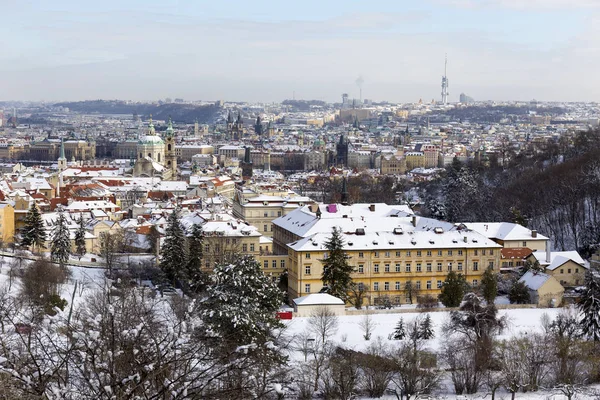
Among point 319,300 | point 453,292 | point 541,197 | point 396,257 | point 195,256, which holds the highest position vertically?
point 541,197

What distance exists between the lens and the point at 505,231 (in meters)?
37.0

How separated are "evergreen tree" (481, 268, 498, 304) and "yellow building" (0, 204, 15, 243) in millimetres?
21248

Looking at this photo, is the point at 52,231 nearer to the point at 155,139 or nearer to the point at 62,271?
the point at 62,271

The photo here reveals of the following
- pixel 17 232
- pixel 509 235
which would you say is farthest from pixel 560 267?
pixel 17 232

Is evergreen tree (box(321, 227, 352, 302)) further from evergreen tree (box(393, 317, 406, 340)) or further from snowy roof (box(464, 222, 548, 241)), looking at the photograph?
snowy roof (box(464, 222, 548, 241))

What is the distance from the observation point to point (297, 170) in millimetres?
118812

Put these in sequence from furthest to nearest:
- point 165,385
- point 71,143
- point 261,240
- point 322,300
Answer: point 71,143 → point 261,240 → point 322,300 → point 165,385

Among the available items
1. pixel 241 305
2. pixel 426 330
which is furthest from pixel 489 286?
pixel 241 305

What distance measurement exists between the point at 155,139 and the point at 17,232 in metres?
43.5

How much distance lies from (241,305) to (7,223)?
25.7 meters

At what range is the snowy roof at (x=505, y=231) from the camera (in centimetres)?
3647

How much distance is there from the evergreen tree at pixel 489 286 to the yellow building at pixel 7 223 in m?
21.2

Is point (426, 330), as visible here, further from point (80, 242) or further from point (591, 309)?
point (80, 242)

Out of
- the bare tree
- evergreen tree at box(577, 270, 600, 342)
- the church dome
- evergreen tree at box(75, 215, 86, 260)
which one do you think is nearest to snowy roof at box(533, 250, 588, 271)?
evergreen tree at box(577, 270, 600, 342)
